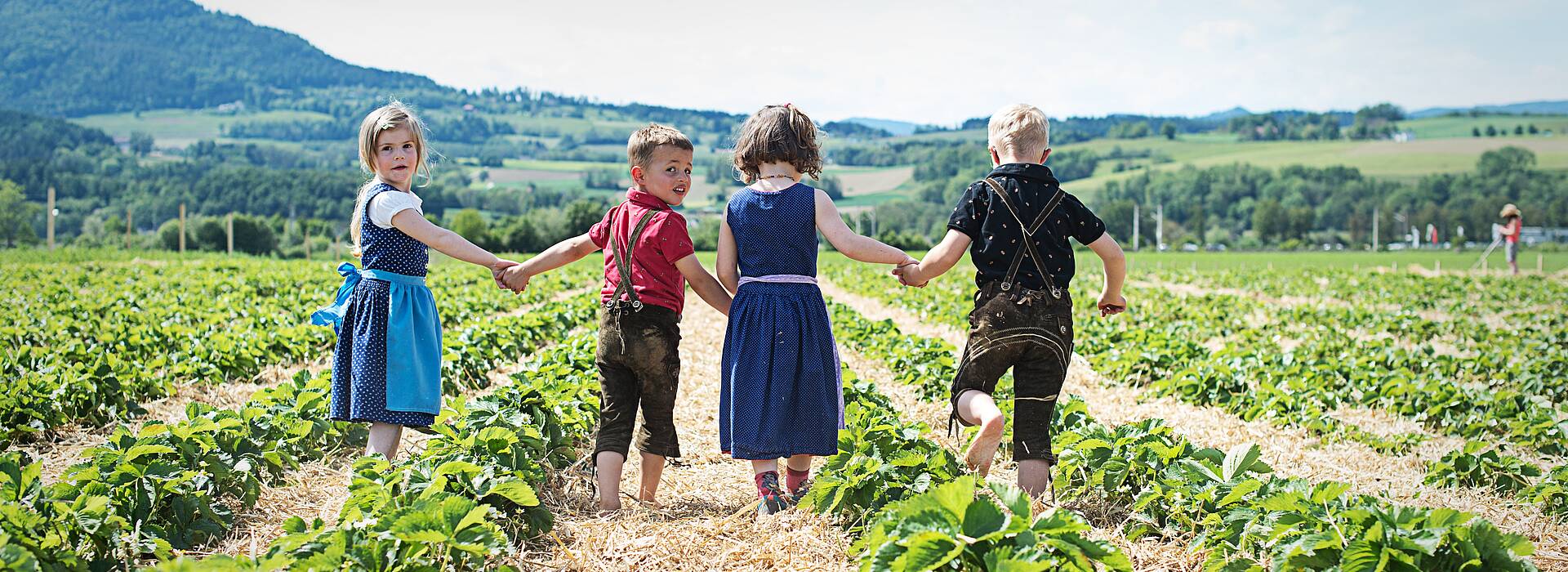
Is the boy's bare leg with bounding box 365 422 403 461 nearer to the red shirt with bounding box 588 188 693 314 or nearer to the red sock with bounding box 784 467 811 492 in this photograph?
the red shirt with bounding box 588 188 693 314

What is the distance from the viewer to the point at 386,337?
4293 millimetres

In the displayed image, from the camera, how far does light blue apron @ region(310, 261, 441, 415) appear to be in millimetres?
4266

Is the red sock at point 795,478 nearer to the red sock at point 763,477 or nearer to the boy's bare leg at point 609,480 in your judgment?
the red sock at point 763,477

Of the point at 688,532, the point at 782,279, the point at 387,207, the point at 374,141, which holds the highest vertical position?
the point at 374,141

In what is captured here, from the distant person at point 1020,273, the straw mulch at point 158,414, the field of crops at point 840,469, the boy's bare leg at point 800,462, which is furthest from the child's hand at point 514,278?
the distant person at point 1020,273

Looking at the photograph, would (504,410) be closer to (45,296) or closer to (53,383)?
(53,383)

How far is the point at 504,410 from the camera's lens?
15.7 feet

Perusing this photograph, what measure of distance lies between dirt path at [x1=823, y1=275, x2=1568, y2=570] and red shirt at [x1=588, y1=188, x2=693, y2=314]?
208cm

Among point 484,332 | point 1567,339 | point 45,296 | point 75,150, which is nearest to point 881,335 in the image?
point 484,332

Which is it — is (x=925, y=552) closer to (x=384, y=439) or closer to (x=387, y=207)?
(x=384, y=439)

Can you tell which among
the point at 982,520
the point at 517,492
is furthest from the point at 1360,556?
the point at 517,492

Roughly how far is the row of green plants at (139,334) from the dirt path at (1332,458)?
5.30 m

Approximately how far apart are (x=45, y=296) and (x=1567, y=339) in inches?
772

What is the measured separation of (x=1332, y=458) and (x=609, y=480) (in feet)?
13.7
